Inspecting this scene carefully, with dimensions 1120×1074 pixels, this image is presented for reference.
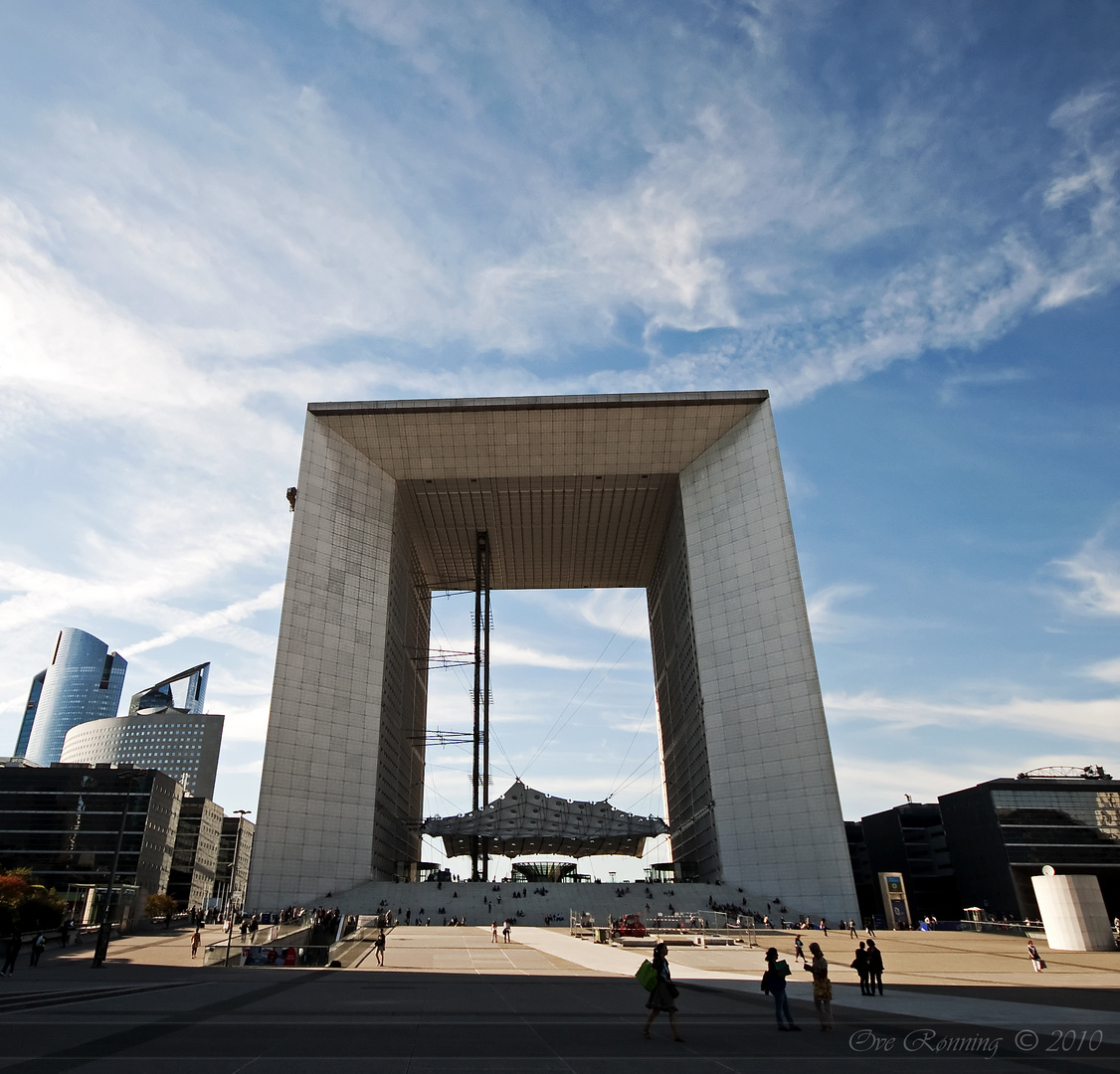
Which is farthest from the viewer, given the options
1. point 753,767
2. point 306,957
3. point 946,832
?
point 946,832

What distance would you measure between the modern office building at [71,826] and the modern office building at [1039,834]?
3735 inches

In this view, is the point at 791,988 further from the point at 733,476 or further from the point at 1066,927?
the point at 733,476

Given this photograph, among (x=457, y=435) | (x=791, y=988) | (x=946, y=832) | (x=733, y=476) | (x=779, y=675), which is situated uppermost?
(x=457, y=435)

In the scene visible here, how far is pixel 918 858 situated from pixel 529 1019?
305ft

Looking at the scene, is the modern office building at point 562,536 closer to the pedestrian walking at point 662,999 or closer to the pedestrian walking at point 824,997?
the pedestrian walking at point 824,997

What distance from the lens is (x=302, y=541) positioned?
210ft

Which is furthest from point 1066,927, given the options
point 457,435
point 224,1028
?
point 457,435

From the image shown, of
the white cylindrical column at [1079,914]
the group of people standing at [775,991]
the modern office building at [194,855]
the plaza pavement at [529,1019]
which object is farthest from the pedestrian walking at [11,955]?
the modern office building at [194,855]

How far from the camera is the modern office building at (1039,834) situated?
7575 centimetres

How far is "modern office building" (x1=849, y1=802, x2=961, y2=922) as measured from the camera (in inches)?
3457

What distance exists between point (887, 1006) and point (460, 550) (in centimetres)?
7370

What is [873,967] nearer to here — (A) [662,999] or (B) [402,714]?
(A) [662,999]

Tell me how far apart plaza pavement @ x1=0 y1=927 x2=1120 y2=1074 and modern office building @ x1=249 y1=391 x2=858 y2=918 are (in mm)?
30781

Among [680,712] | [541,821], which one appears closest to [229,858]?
[541,821]
